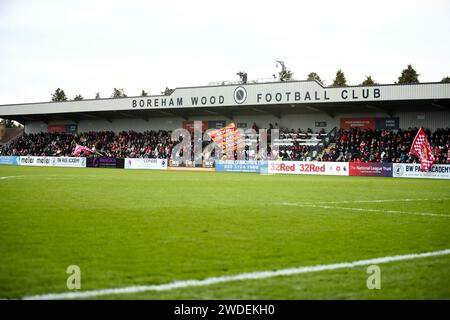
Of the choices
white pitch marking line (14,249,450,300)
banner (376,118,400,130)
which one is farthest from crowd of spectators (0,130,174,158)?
white pitch marking line (14,249,450,300)

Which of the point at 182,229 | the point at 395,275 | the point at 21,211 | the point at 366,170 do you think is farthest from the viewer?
the point at 366,170

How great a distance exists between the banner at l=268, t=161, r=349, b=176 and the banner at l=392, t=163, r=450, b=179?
3.82 m

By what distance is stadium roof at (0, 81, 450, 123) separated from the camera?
38.5 meters

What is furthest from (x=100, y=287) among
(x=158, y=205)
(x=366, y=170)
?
(x=366, y=170)

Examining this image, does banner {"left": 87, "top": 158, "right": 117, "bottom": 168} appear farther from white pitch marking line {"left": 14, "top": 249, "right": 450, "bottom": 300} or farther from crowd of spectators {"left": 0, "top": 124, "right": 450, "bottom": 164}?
white pitch marking line {"left": 14, "top": 249, "right": 450, "bottom": 300}

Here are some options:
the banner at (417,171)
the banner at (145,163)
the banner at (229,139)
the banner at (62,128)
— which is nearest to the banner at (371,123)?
the banner at (417,171)

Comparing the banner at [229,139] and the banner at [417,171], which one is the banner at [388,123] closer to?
the banner at [417,171]

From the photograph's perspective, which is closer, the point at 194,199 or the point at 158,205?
the point at 158,205

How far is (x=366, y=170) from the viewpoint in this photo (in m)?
36.0

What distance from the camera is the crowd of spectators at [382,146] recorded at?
37.0 meters

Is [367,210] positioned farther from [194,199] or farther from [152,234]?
[152,234]

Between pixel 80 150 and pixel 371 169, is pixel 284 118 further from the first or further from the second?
pixel 80 150

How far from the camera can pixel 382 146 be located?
39781 mm

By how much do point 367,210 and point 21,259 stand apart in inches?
333
